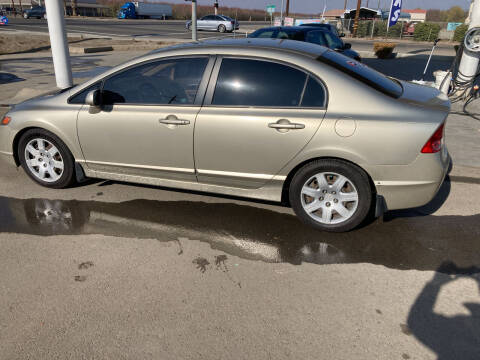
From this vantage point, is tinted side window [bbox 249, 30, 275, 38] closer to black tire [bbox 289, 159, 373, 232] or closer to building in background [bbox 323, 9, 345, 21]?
black tire [bbox 289, 159, 373, 232]

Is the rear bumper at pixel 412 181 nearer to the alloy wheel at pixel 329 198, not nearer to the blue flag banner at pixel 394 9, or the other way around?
the alloy wheel at pixel 329 198

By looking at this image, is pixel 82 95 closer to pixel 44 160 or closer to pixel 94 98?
pixel 94 98

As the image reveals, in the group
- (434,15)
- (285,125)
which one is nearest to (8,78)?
(285,125)

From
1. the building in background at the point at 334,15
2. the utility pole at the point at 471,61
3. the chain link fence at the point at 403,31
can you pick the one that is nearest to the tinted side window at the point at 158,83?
the utility pole at the point at 471,61

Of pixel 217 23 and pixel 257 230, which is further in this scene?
pixel 217 23

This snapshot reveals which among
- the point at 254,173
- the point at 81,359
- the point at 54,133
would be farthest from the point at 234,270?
the point at 54,133

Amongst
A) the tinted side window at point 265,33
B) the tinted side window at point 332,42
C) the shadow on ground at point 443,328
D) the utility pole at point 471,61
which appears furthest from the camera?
the tinted side window at point 265,33

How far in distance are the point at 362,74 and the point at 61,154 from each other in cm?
331

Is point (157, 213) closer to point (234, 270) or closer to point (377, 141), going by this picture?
point (234, 270)

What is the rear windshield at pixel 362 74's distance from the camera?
3506 mm

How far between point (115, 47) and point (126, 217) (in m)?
18.6

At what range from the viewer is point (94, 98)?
3.83 m

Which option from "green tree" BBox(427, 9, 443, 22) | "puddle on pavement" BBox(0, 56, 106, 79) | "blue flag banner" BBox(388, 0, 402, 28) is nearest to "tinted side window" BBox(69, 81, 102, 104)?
"puddle on pavement" BBox(0, 56, 106, 79)

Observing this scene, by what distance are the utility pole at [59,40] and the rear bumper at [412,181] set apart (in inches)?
286
